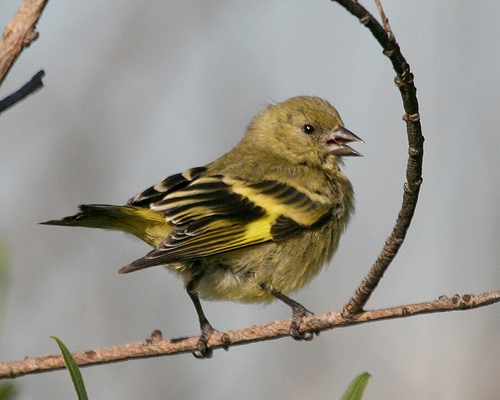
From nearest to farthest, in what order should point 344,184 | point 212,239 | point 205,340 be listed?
point 205,340, point 212,239, point 344,184

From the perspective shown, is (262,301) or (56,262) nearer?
(262,301)

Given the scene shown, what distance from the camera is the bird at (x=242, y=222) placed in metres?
3.99

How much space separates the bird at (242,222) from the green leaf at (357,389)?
5.53 ft

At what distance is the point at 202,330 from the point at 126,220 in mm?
729

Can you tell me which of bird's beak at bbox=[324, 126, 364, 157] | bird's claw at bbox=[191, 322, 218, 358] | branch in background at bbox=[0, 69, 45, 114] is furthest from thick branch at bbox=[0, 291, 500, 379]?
bird's beak at bbox=[324, 126, 364, 157]

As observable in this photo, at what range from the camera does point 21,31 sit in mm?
2004

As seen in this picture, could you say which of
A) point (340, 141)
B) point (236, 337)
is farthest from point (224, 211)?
point (340, 141)

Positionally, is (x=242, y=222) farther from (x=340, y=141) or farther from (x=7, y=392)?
(x=7, y=392)

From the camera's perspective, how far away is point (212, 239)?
4090mm

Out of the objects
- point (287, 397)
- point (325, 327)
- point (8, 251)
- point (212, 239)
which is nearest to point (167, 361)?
point (287, 397)

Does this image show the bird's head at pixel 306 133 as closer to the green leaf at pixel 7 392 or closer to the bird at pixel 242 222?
the bird at pixel 242 222

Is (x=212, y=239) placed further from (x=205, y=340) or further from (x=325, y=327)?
(x=325, y=327)

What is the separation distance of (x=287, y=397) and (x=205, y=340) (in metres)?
2.86

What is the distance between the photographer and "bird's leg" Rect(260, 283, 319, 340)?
3283 mm
